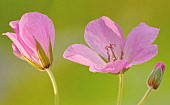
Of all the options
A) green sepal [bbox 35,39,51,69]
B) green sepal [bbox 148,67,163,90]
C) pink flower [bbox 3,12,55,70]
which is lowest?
green sepal [bbox 148,67,163,90]

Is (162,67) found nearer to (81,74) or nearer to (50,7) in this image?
(81,74)

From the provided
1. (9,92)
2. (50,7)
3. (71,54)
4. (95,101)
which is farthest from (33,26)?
(50,7)

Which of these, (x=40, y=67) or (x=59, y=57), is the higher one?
(x=40, y=67)

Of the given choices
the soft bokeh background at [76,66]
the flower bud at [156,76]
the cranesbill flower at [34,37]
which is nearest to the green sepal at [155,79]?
the flower bud at [156,76]

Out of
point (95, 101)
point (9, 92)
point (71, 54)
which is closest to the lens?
point (71, 54)

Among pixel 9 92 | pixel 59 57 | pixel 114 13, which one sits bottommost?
pixel 9 92

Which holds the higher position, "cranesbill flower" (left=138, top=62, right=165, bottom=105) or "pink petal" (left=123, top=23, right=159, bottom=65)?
"pink petal" (left=123, top=23, right=159, bottom=65)

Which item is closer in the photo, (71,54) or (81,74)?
(71,54)

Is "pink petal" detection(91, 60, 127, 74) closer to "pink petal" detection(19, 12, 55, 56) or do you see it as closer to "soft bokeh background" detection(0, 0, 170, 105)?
"pink petal" detection(19, 12, 55, 56)

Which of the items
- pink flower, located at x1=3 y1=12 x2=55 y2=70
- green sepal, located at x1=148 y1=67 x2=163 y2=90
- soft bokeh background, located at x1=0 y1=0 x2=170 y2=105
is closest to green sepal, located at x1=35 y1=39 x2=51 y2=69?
pink flower, located at x1=3 y1=12 x2=55 y2=70
